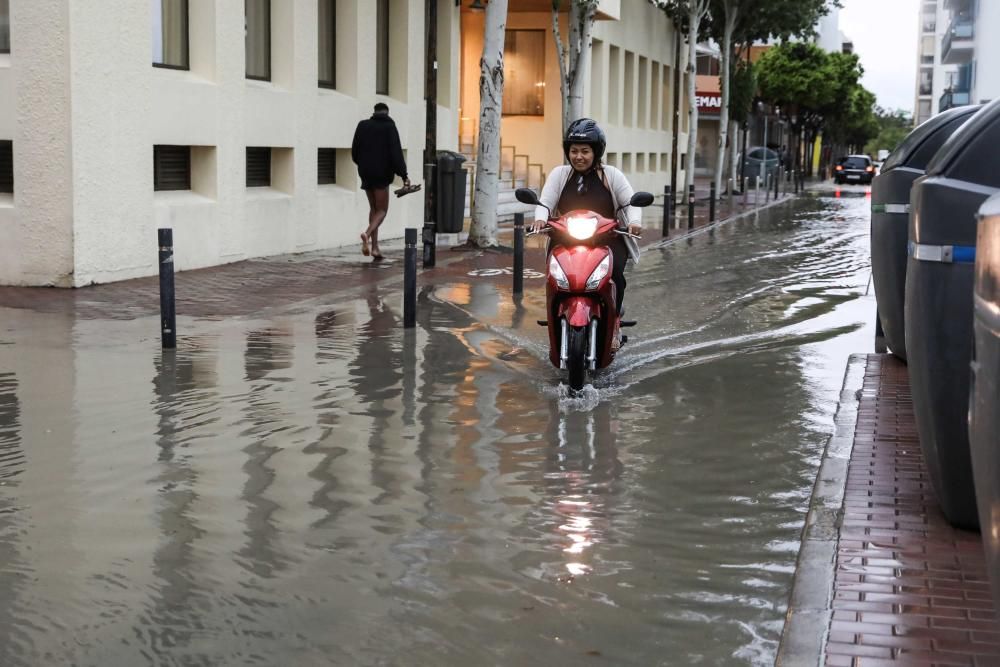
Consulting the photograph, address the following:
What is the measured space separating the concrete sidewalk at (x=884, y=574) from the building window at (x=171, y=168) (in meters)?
11.1

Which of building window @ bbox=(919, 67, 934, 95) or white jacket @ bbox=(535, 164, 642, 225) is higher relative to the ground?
building window @ bbox=(919, 67, 934, 95)

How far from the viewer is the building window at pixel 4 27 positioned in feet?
48.4

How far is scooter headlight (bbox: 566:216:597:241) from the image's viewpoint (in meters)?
9.41

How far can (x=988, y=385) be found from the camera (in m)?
3.36

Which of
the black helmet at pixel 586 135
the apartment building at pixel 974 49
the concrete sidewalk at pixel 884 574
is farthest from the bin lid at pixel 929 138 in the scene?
the apartment building at pixel 974 49

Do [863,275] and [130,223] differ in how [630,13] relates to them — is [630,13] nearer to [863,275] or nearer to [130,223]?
[863,275]

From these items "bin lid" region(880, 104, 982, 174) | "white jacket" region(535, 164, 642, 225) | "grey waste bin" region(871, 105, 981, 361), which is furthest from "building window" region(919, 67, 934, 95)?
"white jacket" region(535, 164, 642, 225)

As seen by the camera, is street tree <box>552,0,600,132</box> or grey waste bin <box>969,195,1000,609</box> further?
street tree <box>552,0,600,132</box>

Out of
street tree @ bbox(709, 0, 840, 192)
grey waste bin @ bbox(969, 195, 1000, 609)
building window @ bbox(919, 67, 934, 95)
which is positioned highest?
building window @ bbox(919, 67, 934, 95)

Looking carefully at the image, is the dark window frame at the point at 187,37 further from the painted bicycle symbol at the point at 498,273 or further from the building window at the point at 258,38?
the painted bicycle symbol at the point at 498,273

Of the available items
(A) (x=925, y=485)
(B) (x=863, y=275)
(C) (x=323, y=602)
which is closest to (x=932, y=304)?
(A) (x=925, y=485)

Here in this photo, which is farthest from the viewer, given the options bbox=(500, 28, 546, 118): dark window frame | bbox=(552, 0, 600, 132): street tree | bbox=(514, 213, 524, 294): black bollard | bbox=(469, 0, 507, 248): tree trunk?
bbox=(500, 28, 546, 118): dark window frame

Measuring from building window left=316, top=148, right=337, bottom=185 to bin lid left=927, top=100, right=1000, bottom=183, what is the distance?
16807mm

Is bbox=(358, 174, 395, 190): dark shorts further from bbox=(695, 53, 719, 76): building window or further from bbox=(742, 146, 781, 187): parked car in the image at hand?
bbox=(695, 53, 719, 76): building window
